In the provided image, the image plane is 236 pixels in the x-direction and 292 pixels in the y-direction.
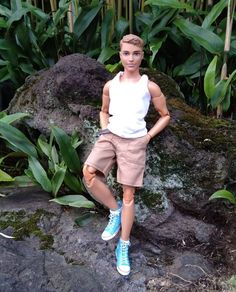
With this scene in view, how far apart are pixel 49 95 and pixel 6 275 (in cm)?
96

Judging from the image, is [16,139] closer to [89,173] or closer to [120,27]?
[89,173]

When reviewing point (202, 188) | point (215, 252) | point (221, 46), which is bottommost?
point (215, 252)

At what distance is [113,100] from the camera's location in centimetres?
187

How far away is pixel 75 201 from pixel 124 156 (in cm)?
41

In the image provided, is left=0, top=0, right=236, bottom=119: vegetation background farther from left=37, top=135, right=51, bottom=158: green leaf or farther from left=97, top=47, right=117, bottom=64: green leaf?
left=37, top=135, right=51, bottom=158: green leaf

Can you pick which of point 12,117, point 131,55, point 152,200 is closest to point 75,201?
point 152,200

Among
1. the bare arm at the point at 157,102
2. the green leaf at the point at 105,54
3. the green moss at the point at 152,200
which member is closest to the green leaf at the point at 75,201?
the green moss at the point at 152,200

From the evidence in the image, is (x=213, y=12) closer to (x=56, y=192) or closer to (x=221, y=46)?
(x=221, y=46)

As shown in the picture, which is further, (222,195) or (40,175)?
(40,175)

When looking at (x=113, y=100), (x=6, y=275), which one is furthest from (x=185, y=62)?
(x=6, y=275)

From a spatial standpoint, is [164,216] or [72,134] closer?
[164,216]

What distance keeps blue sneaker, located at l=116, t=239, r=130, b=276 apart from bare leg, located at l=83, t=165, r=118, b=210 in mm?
168

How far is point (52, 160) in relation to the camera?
2.35 metres

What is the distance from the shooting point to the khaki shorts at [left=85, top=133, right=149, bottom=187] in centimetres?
185
